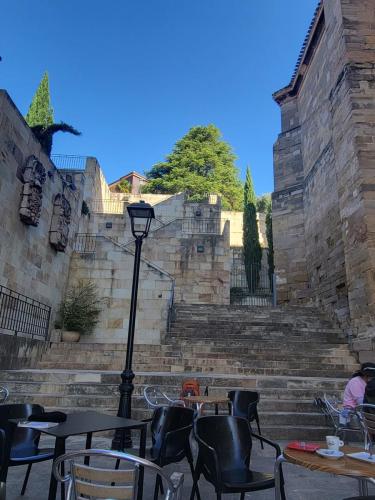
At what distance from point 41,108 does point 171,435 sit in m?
25.6

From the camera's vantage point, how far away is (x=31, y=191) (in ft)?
28.8

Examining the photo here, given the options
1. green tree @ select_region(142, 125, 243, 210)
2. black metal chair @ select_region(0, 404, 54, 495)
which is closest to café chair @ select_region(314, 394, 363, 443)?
black metal chair @ select_region(0, 404, 54, 495)

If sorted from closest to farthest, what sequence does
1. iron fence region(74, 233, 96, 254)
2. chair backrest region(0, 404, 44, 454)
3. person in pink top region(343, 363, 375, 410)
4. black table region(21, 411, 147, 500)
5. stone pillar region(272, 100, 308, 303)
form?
black table region(21, 411, 147, 500)
chair backrest region(0, 404, 44, 454)
person in pink top region(343, 363, 375, 410)
iron fence region(74, 233, 96, 254)
stone pillar region(272, 100, 308, 303)

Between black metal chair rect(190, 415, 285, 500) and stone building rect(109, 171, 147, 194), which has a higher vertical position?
stone building rect(109, 171, 147, 194)

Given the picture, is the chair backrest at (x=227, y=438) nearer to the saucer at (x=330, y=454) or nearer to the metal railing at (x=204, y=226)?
the saucer at (x=330, y=454)

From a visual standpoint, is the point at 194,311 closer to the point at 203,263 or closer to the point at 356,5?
the point at 203,263

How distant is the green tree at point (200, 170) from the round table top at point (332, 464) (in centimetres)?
2386

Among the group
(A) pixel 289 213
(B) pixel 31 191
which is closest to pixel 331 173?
(A) pixel 289 213

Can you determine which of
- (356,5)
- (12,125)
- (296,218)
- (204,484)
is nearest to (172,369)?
(204,484)

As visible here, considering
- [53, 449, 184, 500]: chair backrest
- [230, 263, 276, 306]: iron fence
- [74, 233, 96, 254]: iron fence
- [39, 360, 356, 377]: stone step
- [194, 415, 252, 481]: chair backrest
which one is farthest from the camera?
[230, 263, 276, 306]: iron fence

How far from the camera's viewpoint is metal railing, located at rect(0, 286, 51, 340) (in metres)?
7.81

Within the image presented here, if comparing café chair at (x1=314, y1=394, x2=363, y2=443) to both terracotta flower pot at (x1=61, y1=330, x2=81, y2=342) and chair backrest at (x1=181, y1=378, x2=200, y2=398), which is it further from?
terracotta flower pot at (x1=61, y1=330, x2=81, y2=342)

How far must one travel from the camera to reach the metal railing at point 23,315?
7.81 metres

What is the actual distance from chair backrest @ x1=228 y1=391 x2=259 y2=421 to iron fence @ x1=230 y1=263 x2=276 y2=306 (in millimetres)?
13871
